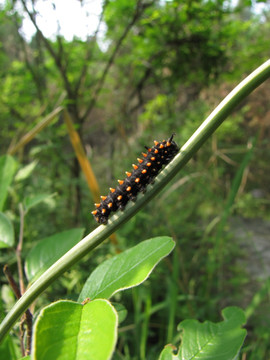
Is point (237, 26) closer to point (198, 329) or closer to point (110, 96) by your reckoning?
point (110, 96)

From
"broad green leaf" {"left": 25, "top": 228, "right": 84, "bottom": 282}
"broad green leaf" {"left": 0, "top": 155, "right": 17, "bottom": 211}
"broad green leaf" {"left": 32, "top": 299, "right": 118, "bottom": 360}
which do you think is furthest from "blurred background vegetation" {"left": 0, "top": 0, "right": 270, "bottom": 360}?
"broad green leaf" {"left": 32, "top": 299, "right": 118, "bottom": 360}

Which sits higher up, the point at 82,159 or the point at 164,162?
the point at 82,159

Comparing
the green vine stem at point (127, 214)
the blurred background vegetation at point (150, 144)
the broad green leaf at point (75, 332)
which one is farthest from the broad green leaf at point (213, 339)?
the blurred background vegetation at point (150, 144)

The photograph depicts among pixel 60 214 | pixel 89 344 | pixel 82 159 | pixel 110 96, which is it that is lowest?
pixel 89 344

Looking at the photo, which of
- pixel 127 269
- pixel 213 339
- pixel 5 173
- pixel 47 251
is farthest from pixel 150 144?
pixel 127 269

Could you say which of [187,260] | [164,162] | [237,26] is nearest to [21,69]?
[237,26]

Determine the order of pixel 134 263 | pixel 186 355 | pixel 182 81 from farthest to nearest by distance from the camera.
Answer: pixel 182 81
pixel 186 355
pixel 134 263

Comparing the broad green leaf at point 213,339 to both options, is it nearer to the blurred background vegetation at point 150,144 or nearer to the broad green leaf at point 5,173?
the broad green leaf at point 5,173
